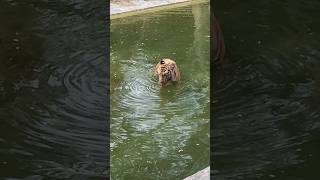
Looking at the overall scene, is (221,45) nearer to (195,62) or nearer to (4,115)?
(195,62)

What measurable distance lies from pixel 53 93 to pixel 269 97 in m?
2.41

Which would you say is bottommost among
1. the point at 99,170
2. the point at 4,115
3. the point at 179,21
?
the point at 99,170

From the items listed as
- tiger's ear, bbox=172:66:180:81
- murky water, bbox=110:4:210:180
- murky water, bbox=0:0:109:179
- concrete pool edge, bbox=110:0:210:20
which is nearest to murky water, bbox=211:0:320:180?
murky water, bbox=110:4:210:180

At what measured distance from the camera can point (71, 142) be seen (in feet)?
A: 20.8

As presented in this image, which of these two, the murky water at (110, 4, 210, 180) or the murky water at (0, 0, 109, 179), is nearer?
the murky water at (0, 0, 109, 179)

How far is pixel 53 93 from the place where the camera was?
24.3 feet

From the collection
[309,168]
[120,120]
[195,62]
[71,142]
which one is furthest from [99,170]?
[195,62]

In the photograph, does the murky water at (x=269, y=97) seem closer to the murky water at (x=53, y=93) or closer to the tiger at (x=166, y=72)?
the tiger at (x=166, y=72)

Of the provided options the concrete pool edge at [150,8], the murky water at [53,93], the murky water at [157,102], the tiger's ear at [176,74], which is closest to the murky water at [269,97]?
the murky water at [157,102]

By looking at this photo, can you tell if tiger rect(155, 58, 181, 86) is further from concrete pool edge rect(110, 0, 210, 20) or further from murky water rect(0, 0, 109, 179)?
concrete pool edge rect(110, 0, 210, 20)

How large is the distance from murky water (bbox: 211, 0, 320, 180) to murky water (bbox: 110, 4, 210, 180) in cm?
25

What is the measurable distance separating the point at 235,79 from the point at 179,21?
11.7ft

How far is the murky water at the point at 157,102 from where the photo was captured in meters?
6.16

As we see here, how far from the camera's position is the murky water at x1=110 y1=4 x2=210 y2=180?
20.2 feet
